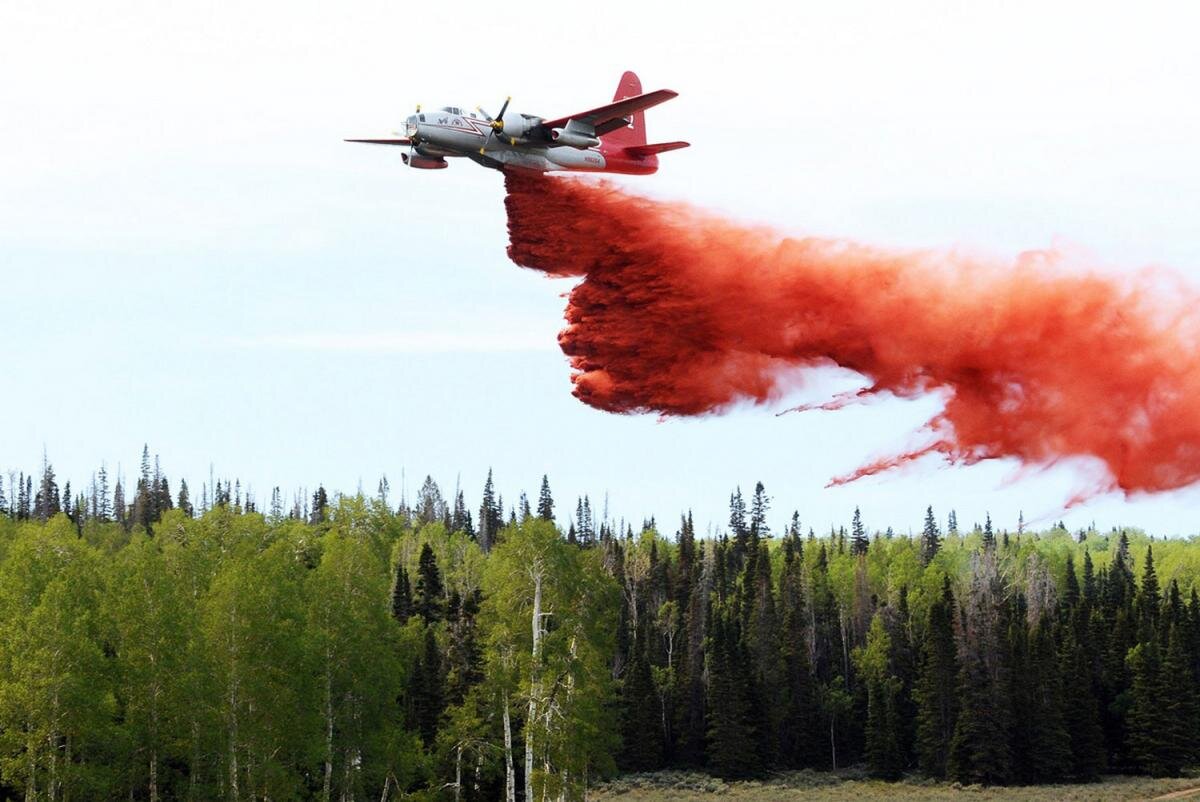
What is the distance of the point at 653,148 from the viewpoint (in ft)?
156

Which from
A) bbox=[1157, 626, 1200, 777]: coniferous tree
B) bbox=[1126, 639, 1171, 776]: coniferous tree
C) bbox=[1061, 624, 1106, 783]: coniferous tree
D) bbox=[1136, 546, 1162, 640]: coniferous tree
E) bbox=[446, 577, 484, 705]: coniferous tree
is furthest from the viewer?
bbox=[1136, 546, 1162, 640]: coniferous tree

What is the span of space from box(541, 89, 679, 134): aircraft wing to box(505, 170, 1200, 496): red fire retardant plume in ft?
10.7

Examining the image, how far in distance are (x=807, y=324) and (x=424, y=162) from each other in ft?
43.0

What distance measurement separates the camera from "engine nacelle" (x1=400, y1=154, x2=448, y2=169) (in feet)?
147

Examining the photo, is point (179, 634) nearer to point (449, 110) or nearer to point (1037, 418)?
point (449, 110)

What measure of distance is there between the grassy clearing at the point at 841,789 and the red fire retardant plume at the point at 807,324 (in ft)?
115

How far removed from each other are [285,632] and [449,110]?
51.5 feet

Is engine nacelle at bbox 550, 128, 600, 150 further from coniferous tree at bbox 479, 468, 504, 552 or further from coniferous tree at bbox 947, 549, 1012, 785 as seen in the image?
coniferous tree at bbox 479, 468, 504, 552

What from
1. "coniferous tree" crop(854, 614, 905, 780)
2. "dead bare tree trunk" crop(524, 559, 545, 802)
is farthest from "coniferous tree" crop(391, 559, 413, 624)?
"coniferous tree" crop(854, 614, 905, 780)

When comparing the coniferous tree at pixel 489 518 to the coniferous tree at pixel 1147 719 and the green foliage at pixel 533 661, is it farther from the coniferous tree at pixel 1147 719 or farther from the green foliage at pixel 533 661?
the coniferous tree at pixel 1147 719

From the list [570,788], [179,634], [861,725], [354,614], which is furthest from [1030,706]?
[179,634]

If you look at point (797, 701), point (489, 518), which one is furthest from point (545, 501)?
point (797, 701)

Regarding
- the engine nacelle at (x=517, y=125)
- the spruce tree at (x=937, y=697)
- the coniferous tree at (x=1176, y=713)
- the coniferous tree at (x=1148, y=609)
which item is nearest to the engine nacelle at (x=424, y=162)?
the engine nacelle at (x=517, y=125)

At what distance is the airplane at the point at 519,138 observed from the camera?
42875mm
